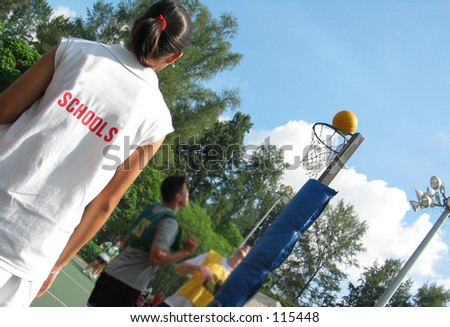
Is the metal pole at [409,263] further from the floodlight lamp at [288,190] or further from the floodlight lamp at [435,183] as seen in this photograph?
the floodlight lamp at [288,190]

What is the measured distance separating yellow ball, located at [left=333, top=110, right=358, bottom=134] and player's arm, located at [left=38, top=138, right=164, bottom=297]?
11.1 ft

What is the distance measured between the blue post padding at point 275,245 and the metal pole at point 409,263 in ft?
20.7

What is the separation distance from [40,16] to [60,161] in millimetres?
36537

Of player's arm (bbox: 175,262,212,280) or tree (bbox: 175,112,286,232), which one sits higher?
tree (bbox: 175,112,286,232)

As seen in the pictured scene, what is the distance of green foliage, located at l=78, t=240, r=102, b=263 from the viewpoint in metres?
1.76

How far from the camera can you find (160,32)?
1407 mm

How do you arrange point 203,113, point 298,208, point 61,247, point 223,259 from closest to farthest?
point 61,247 → point 223,259 → point 298,208 → point 203,113

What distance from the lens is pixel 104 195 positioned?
143 cm

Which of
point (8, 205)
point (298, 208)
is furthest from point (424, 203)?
point (8, 205)

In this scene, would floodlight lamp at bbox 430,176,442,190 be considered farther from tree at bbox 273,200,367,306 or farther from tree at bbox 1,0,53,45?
tree at bbox 1,0,53,45

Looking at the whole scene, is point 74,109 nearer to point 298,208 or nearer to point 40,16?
point 298,208

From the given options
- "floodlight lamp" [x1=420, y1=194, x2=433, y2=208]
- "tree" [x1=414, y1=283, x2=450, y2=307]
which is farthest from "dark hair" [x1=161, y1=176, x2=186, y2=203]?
"tree" [x1=414, y1=283, x2=450, y2=307]

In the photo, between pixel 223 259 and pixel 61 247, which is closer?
pixel 61 247
